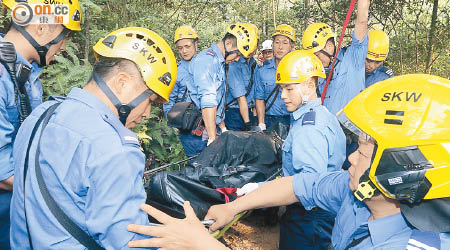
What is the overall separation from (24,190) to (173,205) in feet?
4.72

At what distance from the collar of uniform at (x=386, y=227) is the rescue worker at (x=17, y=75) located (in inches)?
93.2

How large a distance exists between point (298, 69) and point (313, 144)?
3.07ft

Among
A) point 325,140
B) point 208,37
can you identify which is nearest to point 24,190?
point 325,140

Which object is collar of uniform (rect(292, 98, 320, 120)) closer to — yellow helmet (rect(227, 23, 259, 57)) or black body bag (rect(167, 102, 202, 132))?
black body bag (rect(167, 102, 202, 132))

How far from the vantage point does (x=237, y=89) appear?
5191mm

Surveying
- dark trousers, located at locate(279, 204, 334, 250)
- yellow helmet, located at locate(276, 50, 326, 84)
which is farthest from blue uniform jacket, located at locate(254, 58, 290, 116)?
dark trousers, located at locate(279, 204, 334, 250)

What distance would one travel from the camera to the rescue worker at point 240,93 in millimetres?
5191

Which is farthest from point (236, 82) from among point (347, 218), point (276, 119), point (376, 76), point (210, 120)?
point (347, 218)

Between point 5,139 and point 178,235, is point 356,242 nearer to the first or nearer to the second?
point 178,235

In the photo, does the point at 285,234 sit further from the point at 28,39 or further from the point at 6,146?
the point at 28,39

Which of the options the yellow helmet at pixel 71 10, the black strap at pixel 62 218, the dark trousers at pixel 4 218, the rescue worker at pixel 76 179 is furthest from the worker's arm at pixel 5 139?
the black strap at pixel 62 218

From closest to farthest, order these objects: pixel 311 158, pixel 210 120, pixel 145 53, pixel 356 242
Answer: pixel 356 242, pixel 145 53, pixel 311 158, pixel 210 120

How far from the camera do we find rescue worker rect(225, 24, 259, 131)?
5191 mm

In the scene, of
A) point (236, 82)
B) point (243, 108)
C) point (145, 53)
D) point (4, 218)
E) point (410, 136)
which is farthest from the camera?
point (243, 108)
